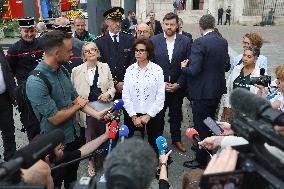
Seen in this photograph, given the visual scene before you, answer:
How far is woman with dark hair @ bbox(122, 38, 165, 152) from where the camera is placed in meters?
4.61

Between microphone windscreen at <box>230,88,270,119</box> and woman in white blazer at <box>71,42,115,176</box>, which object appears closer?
microphone windscreen at <box>230,88,270,119</box>

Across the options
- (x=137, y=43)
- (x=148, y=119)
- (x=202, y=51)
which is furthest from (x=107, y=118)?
(x=202, y=51)

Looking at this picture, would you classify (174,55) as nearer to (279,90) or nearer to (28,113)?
(279,90)

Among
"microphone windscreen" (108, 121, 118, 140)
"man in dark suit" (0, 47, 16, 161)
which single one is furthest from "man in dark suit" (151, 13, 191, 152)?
"man in dark suit" (0, 47, 16, 161)

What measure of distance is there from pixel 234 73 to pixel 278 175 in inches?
138

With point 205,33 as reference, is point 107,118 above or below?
below

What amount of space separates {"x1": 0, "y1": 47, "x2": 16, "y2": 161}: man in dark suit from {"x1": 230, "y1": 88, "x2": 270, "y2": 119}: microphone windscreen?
12.7 feet

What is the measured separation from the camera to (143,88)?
182 inches

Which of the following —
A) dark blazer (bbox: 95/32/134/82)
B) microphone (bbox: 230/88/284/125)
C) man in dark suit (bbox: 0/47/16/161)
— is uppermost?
microphone (bbox: 230/88/284/125)

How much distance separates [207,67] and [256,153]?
3.33 metres

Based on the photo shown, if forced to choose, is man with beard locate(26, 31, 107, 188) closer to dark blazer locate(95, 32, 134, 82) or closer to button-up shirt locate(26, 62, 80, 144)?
button-up shirt locate(26, 62, 80, 144)

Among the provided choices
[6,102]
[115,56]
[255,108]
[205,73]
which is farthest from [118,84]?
[255,108]

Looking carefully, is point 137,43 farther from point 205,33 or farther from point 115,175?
point 115,175

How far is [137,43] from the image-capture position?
4.62m
